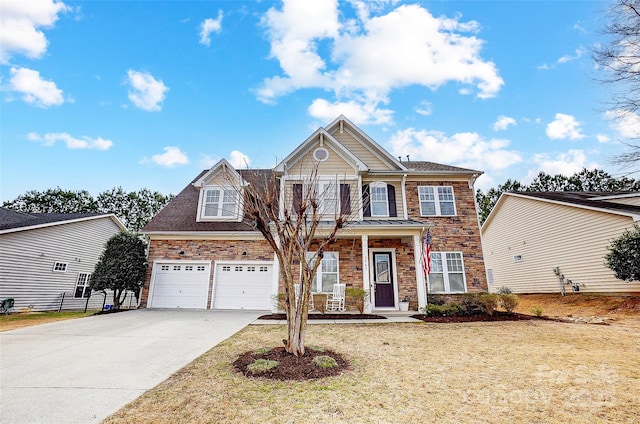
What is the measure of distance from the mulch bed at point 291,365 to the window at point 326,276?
6.33m

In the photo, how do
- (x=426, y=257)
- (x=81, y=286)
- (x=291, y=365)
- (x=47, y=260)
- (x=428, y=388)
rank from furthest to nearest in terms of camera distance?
1. (x=81, y=286)
2. (x=47, y=260)
3. (x=426, y=257)
4. (x=291, y=365)
5. (x=428, y=388)

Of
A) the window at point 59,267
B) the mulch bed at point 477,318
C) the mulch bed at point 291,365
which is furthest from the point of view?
the window at point 59,267

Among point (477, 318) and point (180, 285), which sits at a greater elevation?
point (180, 285)

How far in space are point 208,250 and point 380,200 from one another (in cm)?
805

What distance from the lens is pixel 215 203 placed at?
1390 centimetres

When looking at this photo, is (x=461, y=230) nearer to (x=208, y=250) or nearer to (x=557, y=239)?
(x=557, y=239)

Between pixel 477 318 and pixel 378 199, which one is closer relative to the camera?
pixel 477 318

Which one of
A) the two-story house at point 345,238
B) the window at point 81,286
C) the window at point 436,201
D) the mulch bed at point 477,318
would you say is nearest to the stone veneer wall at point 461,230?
the two-story house at point 345,238

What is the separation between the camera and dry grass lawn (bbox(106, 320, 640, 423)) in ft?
10.1

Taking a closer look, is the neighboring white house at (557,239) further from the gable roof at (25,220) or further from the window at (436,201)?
the gable roof at (25,220)

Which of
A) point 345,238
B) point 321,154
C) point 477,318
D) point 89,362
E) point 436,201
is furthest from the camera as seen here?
point 321,154

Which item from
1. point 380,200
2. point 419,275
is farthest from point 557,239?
point 380,200

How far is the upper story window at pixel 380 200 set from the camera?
12.8 metres

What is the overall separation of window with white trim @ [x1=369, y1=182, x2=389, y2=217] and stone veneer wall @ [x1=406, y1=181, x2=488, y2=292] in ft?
3.62
